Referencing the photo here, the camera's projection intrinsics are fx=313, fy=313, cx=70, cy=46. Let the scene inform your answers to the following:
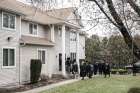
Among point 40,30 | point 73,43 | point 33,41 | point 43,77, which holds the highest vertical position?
point 40,30

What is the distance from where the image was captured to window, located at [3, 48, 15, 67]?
2517 centimetres

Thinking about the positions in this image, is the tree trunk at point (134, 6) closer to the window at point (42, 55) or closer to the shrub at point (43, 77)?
the shrub at point (43, 77)

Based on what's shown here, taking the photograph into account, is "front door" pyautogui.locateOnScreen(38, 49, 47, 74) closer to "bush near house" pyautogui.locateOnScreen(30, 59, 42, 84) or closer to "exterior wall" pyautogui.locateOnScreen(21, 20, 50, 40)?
"exterior wall" pyautogui.locateOnScreen(21, 20, 50, 40)

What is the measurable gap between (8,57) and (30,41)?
3687mm

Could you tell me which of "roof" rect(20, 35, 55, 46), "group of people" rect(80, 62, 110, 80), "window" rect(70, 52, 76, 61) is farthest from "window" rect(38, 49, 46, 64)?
"window" rect(70, 52, 76, 61)

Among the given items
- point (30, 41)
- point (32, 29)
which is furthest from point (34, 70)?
point (32, 29)

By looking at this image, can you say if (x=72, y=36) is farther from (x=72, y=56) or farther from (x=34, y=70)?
(x=34, y=70)

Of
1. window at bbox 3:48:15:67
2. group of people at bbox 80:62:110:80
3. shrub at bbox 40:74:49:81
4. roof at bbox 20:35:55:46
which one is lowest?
shrub at bbox 40:74:49:81

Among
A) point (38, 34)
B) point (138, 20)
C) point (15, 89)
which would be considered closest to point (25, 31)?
point (38, 34)

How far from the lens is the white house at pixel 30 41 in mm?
25234

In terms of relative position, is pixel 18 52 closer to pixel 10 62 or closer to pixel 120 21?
pixel 10 62

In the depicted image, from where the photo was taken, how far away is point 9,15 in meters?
26.0

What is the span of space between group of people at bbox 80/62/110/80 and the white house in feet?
9.39

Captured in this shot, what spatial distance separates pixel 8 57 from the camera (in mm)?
25625
